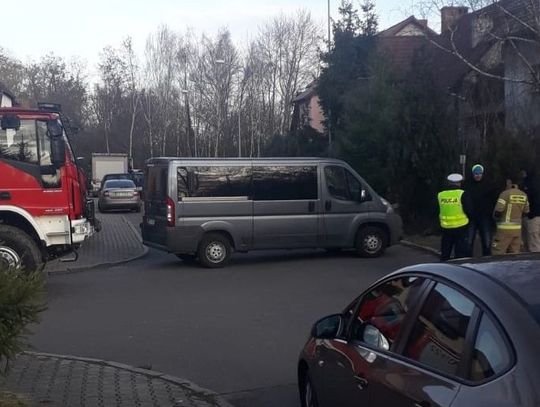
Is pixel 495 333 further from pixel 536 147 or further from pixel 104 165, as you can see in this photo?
pixel 104 165

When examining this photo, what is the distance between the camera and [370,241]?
17.2 meters

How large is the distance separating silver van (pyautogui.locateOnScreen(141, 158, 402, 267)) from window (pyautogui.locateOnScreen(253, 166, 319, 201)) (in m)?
0.02

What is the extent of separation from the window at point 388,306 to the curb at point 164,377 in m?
2.29

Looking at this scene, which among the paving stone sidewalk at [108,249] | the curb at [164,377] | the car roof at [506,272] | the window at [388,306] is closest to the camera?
the car roof at [506,272]

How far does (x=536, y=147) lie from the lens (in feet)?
61.9

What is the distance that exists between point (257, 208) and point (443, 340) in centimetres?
1255

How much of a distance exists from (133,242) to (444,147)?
27.6ft

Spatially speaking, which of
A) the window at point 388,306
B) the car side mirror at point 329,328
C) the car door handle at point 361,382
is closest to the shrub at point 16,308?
the car side mirror at point 329,328

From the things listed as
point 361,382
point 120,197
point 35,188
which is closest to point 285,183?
point 35,188

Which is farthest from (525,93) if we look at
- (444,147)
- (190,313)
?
(190,313)

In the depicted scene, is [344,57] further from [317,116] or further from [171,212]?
[317,116]

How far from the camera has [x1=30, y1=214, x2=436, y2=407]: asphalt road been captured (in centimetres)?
815

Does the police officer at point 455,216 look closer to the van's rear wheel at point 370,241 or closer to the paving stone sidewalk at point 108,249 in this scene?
the van's rear wheel at point 370,241

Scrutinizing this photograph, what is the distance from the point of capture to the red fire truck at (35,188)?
12977mm
